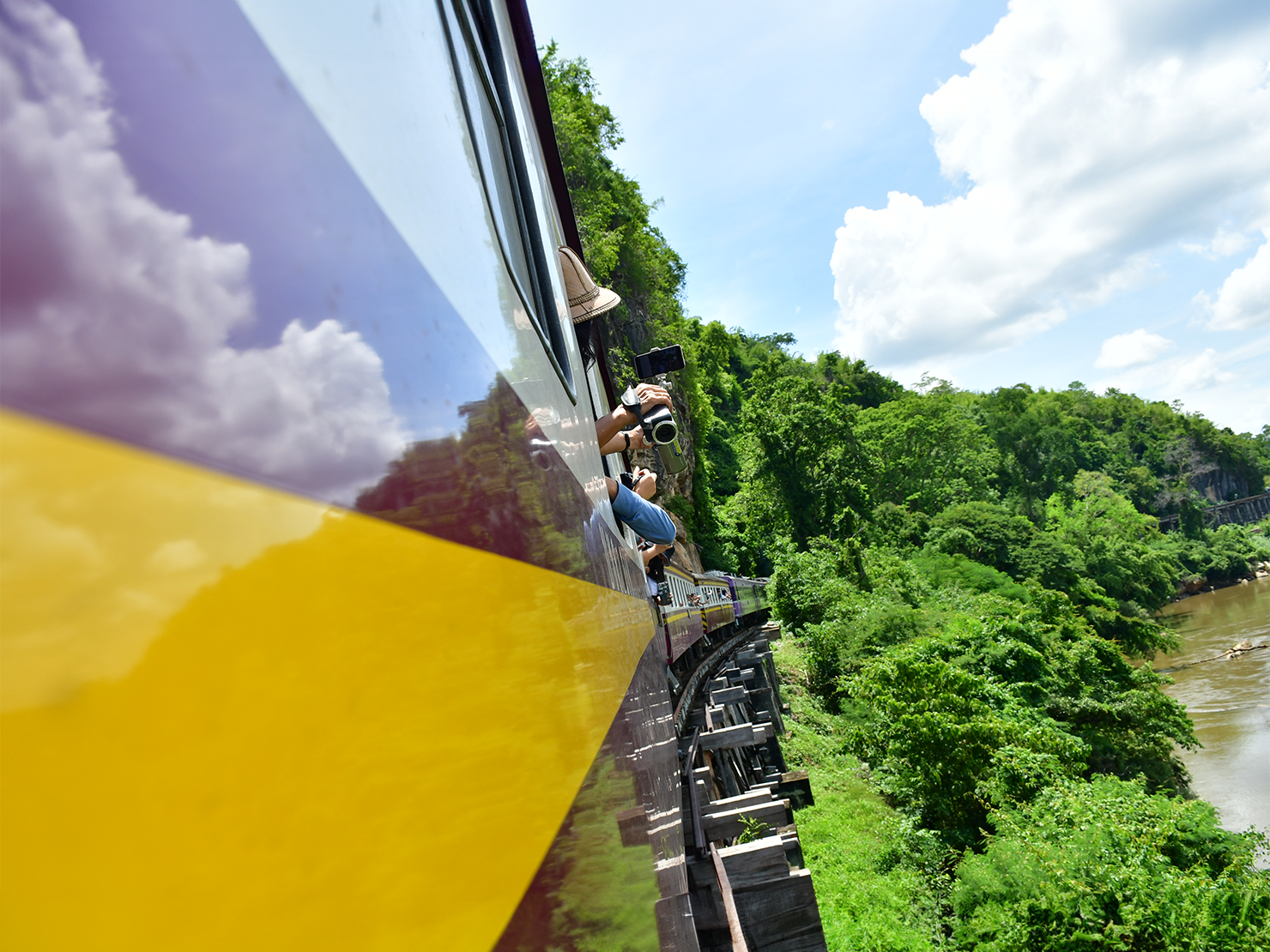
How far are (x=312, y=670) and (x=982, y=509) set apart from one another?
152ft

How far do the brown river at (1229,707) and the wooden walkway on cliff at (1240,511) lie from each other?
117ft

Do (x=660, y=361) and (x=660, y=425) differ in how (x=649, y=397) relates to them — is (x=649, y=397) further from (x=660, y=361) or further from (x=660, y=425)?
(x=660, y=361)

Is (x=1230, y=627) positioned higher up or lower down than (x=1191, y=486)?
lower down

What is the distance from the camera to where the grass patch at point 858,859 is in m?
10.3

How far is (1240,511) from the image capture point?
7881 centimetres

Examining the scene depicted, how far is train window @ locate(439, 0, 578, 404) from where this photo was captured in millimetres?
1556

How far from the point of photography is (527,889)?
2.89ft

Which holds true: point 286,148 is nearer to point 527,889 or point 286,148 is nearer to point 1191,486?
point 527,889

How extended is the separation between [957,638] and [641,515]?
1831 cm

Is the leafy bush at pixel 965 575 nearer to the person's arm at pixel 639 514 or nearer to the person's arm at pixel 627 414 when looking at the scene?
the person's arm at pixel 639 514

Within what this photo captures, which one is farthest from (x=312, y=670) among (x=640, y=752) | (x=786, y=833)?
(x=786, y=833)

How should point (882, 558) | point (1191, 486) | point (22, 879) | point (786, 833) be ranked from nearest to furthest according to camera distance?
point (22, 879)
point (786, 833)
point (882, 558)
point (1191, 486)

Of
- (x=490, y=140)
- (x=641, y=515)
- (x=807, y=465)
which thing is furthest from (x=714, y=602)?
(x=807, y=465)

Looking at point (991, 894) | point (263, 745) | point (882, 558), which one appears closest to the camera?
point (263, 745)
